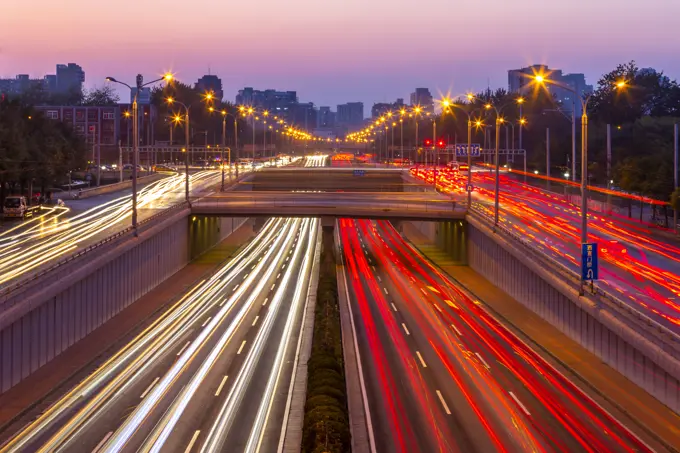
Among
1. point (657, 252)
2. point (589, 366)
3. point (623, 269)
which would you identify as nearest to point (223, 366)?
point (589, 366)

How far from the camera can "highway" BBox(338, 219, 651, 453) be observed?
2197 centimetres

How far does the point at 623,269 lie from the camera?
4003cm

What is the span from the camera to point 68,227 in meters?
54.7

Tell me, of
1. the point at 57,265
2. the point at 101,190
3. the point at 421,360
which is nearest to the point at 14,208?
the point at 101,190

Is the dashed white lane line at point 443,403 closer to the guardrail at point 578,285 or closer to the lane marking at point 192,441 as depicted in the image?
the guardrail at point 578,285

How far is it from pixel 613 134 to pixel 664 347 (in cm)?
9308

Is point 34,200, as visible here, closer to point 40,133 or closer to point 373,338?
point 40,133

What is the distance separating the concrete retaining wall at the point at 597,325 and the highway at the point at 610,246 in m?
1.73

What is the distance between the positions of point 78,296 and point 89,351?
2.98 metres

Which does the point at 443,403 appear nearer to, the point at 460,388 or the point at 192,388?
the point at 460,388

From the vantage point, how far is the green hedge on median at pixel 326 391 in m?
20.2

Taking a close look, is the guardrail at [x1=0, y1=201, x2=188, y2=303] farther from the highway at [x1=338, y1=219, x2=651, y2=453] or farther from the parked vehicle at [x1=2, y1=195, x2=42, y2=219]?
the parked vehicle at [x1=2, y1=195, x2=42, y2=219]

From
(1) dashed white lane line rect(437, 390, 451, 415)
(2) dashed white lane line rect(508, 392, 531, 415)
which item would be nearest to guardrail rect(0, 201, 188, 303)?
(1) dashed white lane line rect(437, 390, 451, 415)

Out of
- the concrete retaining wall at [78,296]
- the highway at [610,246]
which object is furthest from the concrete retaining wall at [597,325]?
the concrete retaining wall at [78,296]
